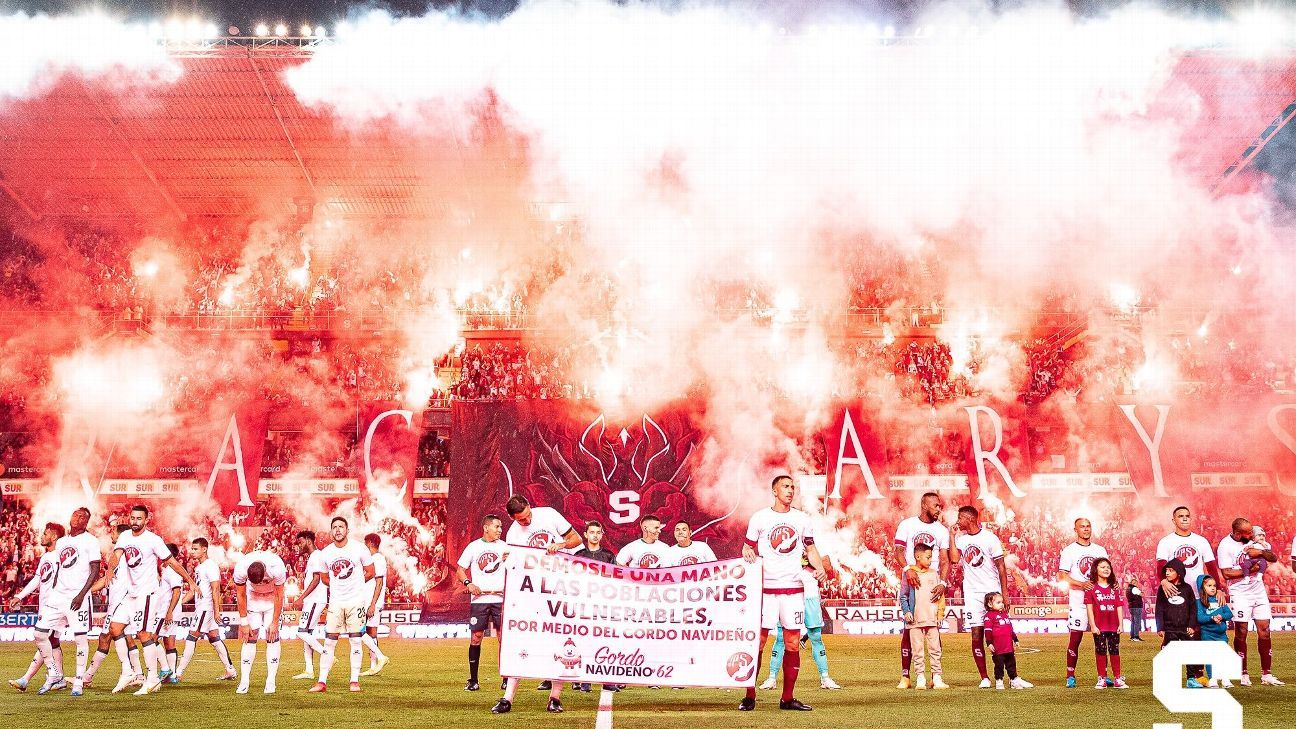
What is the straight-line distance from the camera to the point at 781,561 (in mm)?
8445

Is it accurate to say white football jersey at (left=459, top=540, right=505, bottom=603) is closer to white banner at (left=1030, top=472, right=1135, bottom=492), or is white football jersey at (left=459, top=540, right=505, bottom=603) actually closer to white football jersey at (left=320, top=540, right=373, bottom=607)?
white football jersey at (left=320, top=540, right=373, bottom=607)

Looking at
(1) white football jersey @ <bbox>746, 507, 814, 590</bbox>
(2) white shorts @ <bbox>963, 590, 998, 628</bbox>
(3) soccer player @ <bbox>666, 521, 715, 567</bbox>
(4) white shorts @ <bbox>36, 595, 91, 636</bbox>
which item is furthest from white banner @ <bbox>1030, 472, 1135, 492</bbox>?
(4) white shorts @ <bbox>36, 595, 91, 636</bbox>

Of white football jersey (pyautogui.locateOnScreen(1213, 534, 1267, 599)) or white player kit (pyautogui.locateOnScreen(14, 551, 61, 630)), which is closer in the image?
white player kit (pyautogui.locateOnScreen(14, 551, 61, 630))

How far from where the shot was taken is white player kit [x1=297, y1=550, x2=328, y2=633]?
1092 cm

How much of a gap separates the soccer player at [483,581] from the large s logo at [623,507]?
1198 cm

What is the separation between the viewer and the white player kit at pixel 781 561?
8.35 meters

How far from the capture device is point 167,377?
2688cm

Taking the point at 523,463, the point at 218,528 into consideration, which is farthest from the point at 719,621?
the point at 218,528

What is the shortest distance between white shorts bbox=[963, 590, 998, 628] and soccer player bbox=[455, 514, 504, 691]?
5128 millimetres

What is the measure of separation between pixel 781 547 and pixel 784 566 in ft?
0.56

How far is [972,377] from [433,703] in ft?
70.0

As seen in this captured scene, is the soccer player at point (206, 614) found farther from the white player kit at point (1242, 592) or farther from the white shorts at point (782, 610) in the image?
the white player kit at point (1242, 592)

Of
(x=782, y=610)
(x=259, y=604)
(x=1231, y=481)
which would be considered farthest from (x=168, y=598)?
(x=1231, y=481)

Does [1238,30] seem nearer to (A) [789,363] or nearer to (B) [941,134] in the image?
(B) [941,134]
